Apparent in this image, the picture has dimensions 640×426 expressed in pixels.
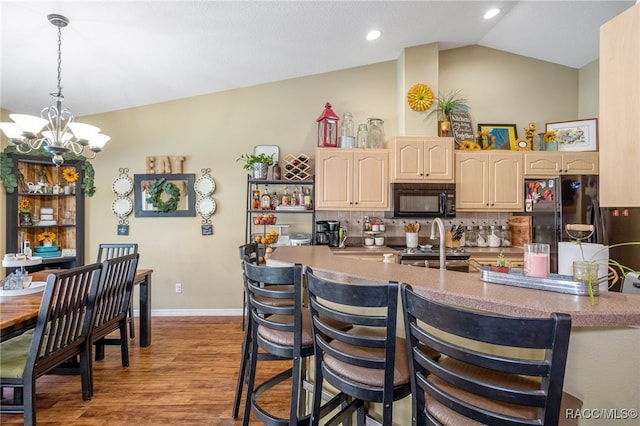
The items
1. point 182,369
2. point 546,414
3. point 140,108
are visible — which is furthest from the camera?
point 140,108

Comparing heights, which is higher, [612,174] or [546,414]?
[612,174]

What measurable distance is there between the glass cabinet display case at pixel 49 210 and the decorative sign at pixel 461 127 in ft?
15.9

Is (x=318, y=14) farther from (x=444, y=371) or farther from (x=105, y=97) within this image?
(x=444, y=371)

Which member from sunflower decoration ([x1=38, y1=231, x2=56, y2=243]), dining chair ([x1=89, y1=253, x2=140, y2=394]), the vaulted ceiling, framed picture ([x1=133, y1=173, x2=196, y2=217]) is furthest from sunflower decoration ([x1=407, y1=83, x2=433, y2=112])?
sunflower decoration ([x1=38, y1=231, x2=56, y2=243])

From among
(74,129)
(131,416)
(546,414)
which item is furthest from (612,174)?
(74,129)

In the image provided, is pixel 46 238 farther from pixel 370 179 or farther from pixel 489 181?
pixel 489 181

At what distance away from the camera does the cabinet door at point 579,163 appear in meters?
4.08

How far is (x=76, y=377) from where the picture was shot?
2.79 meters

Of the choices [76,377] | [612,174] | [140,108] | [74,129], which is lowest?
[76,377]

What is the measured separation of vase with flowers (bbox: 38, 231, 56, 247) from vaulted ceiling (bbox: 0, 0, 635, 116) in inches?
60.1

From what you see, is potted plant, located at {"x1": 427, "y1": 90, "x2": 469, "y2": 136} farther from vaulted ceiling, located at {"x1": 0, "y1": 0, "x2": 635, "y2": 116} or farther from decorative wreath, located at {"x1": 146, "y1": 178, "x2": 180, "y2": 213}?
decorative wreath, located at {"x1": 146, "y1": 178, "x2": 180, "y2": 213}

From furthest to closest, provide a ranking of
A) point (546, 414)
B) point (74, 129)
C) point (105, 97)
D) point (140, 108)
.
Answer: point (140, 108) → point (105, 97) → point (74, 129) → point (546, 414)

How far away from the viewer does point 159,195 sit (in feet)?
14.4

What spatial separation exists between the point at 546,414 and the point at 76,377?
3341 millimetres
